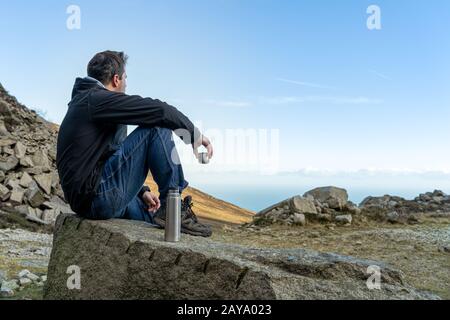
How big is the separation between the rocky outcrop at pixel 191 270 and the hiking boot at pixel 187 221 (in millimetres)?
107

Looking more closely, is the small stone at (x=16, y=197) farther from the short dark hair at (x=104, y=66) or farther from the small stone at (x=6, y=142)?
the short dark hair at (x=104, y=66)

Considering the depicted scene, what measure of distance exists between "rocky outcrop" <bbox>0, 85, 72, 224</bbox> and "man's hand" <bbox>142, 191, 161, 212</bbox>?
9192 millimetres

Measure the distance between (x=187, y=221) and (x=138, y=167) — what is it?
2.19 feet

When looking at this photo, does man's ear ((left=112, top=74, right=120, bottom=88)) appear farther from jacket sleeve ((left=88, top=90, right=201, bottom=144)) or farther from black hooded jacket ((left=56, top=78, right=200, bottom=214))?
jacket sleeve ((left=88, top=90, right=201, bottom=144))

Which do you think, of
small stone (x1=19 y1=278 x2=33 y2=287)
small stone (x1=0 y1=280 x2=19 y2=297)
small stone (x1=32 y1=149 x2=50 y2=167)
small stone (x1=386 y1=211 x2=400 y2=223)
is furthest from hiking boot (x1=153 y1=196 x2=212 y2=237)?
small stone (x1=32 y1=149 x2=50 y2=167)

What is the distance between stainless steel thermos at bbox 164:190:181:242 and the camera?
3.75 meters

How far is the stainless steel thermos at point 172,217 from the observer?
12.3 feet

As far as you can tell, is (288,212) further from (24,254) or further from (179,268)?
(179,268)

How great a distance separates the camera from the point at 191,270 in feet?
11.2

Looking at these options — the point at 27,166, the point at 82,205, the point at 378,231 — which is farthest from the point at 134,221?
the point at 27,166

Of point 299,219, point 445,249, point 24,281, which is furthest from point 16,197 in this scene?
point 445,249

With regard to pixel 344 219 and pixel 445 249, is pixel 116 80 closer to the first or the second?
pixel 445 249

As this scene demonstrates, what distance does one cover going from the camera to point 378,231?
1113 cm

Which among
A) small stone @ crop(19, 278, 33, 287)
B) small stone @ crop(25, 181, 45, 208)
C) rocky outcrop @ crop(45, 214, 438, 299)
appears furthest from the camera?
small stone @ crop(25, 181, 45, 208)
